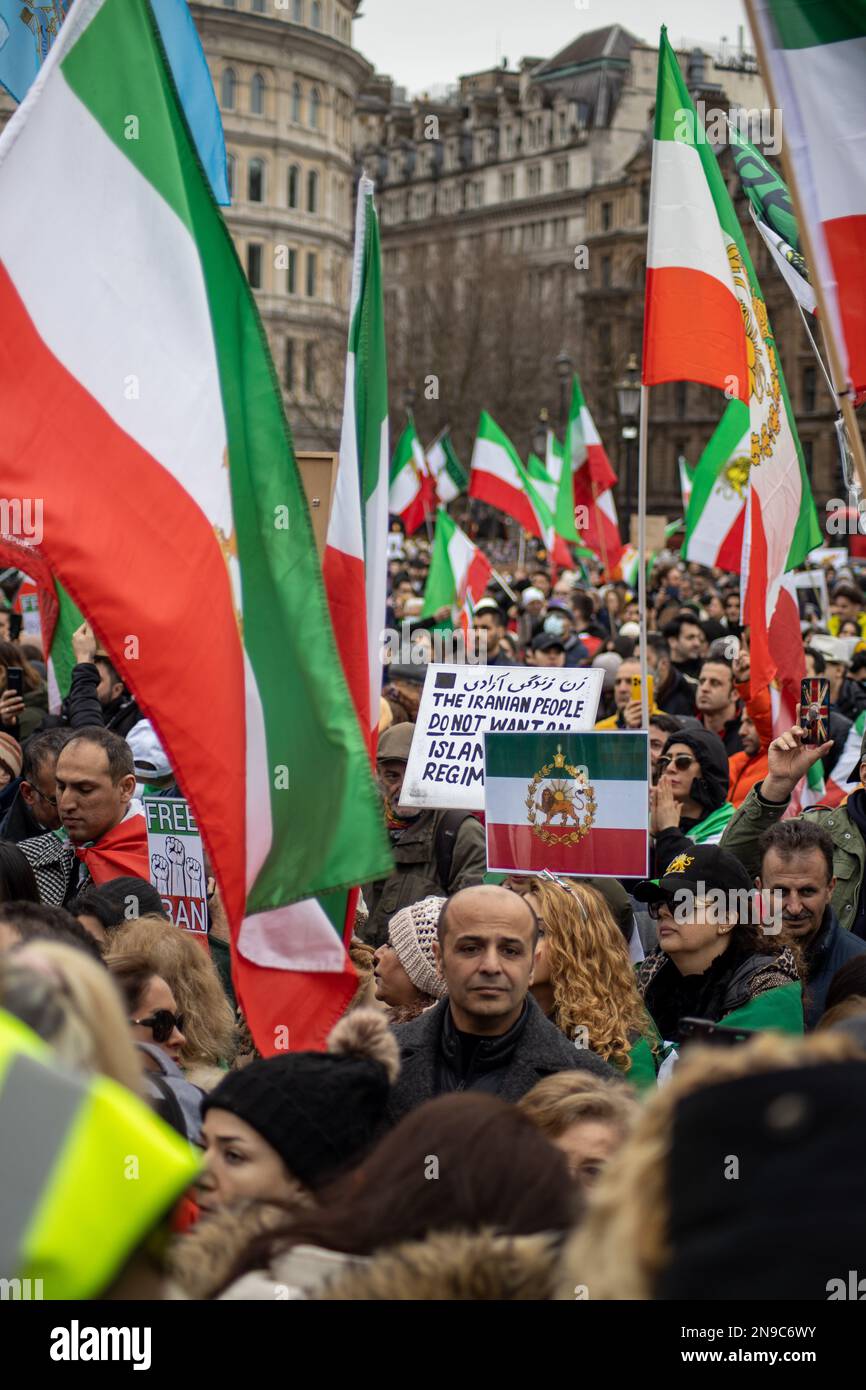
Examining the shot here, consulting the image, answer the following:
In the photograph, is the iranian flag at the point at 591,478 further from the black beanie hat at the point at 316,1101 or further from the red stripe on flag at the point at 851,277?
the black beanie hat at the point at 316,1101

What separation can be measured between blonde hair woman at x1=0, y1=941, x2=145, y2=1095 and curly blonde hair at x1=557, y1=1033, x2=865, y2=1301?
0.59 m

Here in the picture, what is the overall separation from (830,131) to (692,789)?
12.0 ft

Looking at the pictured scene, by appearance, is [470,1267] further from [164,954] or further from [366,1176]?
[164,954]

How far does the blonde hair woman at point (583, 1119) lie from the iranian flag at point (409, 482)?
1706 cm

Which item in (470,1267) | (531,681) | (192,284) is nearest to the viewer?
(470,1267)

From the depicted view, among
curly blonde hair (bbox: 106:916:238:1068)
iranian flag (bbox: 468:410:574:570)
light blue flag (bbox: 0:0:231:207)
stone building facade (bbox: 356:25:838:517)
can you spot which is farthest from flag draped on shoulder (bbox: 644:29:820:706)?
stone building facade (bbox: 356:25:838:517)

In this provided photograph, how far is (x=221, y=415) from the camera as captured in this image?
4305 mm

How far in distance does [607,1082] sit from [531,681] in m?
3.39

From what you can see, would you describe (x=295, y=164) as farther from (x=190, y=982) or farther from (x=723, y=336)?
(x=190, y=982)

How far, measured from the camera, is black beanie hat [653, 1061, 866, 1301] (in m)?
1.87

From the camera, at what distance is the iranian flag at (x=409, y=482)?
71.4ft

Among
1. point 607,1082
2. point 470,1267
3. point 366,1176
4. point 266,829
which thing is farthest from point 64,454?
point 470,1267

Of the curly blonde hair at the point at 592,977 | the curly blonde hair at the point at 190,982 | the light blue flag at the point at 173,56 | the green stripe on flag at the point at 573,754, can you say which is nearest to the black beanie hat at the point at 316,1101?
the curly blonde hair at the point at 190,982

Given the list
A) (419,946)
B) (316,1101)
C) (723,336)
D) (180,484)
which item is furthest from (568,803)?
(316,1101)
